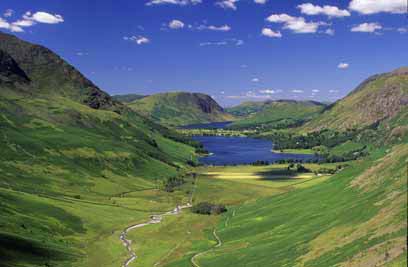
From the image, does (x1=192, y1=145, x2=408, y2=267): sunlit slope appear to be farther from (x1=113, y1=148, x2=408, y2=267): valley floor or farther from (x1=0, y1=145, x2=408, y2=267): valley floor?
(x1=0, y1=145, x2=408, y2=267): valley floor

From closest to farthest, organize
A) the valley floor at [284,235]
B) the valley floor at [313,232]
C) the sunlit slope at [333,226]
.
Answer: the sunlit slope at [333,226] < the valley floor at [313,232] < the valley floor at [284,235]

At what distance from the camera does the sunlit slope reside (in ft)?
250

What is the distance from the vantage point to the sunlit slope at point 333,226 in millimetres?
76250

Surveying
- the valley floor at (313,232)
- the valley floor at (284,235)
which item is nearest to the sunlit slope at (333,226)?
the valley floor at (313,232)

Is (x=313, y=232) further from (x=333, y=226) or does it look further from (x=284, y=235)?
(x=284, y=235)

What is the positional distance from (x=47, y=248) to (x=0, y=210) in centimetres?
3705

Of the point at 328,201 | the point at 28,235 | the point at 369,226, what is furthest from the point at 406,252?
the point at 28,235

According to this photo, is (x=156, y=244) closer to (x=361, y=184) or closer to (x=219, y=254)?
(x=219, y=254)

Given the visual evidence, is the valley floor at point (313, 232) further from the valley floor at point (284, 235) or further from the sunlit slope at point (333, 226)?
the valley floor at point (284, 235)

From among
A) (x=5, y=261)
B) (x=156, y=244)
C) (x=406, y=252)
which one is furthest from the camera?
(x=156, y=244)

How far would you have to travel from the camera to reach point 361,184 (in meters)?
140

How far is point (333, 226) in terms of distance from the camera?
10662 cm

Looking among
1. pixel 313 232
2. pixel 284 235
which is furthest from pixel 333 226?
pixel 284 235

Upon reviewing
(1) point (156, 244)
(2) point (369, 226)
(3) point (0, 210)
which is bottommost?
(1) point (156, 244)
